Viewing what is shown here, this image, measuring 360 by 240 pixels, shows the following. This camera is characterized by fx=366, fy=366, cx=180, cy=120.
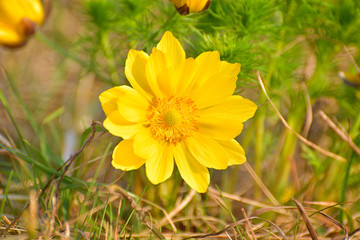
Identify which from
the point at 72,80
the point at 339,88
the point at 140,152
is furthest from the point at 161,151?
the point at 72,80

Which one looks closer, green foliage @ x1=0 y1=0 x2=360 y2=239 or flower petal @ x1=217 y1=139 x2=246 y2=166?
flower petal @ x1=217 y1=139 x2=246 y2=166

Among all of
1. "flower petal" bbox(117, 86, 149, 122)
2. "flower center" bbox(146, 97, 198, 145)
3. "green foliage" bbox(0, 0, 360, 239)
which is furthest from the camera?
"green foliage" bbox(0, 0, 360, 239)

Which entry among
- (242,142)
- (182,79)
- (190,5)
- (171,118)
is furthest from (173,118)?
(242,142)

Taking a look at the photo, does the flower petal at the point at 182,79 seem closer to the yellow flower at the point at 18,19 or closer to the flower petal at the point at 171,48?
the flower petal at the point at 171,48

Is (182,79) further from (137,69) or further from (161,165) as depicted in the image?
(161,165)

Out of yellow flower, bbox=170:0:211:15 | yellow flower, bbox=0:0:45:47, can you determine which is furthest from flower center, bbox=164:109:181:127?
yellow flower, bbox=0:0:45:47

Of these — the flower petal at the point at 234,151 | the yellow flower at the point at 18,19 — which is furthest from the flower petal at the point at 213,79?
the yellow flower at the point at 18,19

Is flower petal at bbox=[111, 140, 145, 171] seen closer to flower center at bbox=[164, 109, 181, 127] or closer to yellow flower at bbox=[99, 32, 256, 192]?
yellow flower at bbox=[99, 32, 256, 192]
